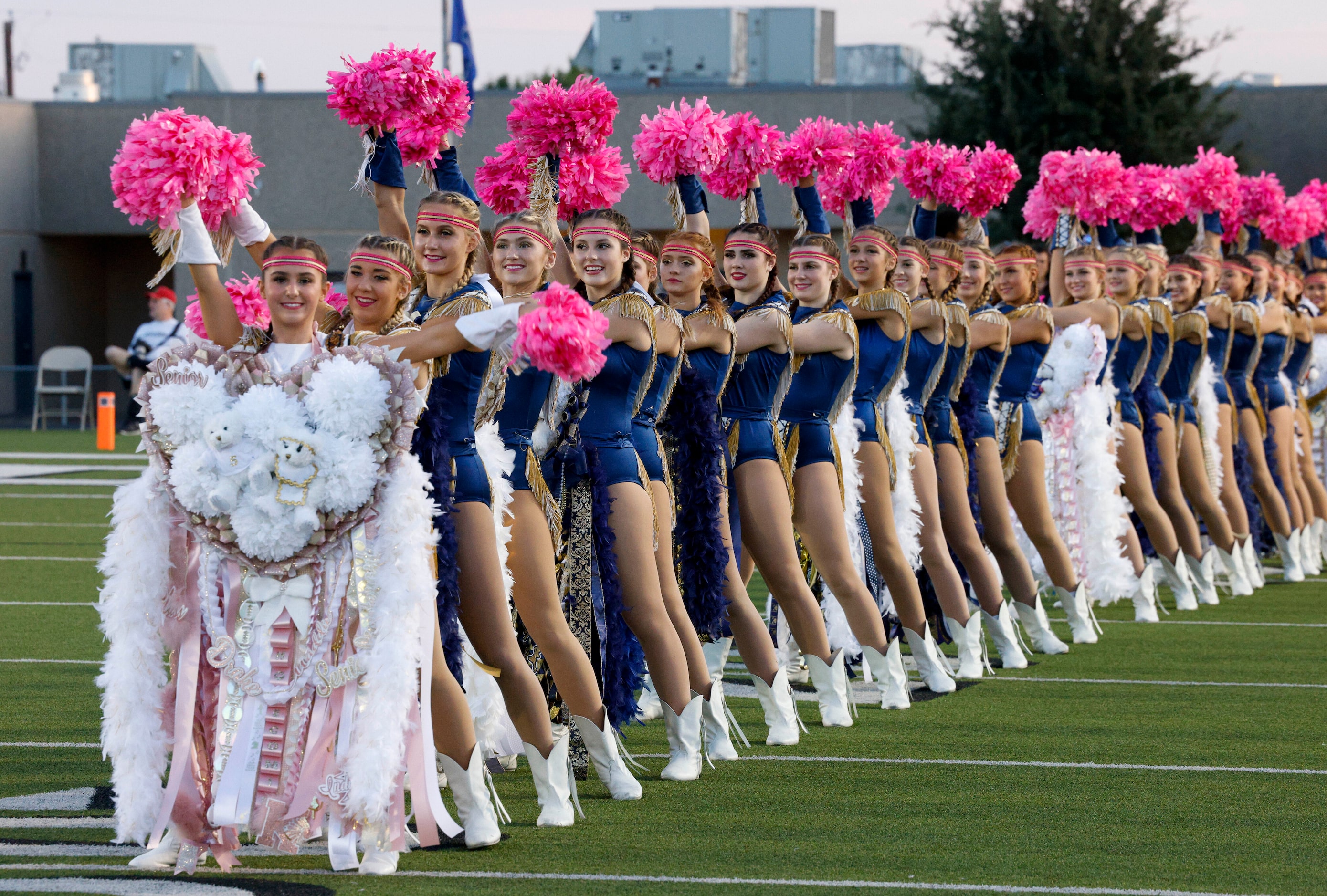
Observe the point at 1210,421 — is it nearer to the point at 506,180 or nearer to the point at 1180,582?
the point at 1180,582

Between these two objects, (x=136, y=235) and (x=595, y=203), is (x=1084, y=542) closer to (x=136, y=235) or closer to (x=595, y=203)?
(x=595, y=203)

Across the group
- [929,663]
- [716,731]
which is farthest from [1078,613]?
[716,731]

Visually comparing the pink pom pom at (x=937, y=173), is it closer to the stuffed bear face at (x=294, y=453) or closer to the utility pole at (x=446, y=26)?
the stuffed bear face at (x=294, y=453)

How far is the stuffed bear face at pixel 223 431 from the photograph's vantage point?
14.1 ft

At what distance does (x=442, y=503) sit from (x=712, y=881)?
1.23 m

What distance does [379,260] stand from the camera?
4.85 m

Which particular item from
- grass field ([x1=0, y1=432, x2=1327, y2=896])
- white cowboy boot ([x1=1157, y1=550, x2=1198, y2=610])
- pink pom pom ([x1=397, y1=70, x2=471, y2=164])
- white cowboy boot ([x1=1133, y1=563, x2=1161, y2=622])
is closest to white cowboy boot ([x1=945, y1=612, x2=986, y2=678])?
grass field ([x1=0, y1=432, x2=1327, y2=896])

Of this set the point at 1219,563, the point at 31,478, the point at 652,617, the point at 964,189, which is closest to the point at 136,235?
the point at 31,478

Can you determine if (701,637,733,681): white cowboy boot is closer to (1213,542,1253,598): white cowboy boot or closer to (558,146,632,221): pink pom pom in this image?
(558,146,632,221): pink pom pom

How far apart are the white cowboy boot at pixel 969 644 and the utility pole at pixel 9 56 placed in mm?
39241

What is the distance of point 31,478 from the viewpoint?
16.7 meters

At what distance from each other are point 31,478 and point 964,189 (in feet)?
37.7

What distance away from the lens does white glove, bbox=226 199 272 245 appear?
4.78m

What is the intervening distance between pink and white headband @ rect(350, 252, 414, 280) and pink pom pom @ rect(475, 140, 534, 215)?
3.66ft
